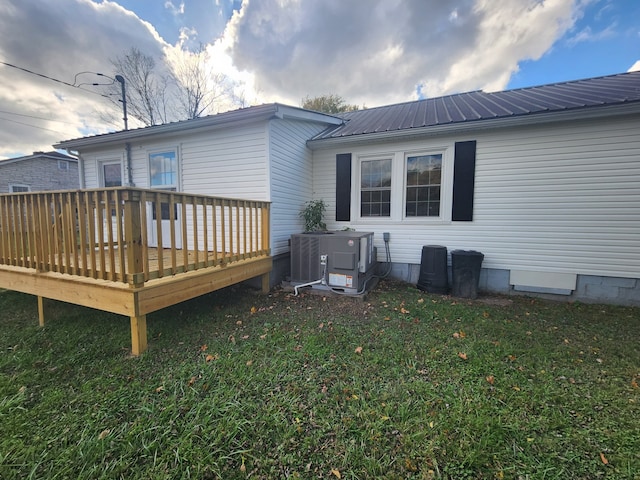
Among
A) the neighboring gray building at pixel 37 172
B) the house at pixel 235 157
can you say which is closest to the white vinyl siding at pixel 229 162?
the house at pixel 235 157

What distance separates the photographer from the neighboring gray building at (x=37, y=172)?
49.1 ft

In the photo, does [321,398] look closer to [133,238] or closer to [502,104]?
[133,238]

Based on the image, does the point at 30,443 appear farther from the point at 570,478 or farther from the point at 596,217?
the point at 596,217

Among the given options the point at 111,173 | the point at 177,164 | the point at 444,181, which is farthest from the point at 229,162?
the point at 444,181

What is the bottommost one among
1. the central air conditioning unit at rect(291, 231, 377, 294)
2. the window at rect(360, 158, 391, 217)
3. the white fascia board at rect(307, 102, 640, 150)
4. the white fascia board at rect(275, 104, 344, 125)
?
the central air conditioning unit at rect(291, 231, 377, 294)

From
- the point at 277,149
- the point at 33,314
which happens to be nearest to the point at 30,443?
the point at 33,314

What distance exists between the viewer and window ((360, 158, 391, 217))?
18.3ft

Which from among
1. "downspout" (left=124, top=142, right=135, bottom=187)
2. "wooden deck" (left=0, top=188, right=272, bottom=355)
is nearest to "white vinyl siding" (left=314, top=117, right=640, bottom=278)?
"wooden deck" (left=0, top=188, right=272, bottom=355)

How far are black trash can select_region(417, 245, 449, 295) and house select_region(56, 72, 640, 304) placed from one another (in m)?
0.43

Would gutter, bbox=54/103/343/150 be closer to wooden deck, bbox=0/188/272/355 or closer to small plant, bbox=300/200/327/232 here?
wooden deck, bbox=0/188/272/355

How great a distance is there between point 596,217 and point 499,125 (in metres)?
2.18

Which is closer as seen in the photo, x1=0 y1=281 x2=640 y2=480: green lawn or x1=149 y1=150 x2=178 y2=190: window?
x1=0 y1=281 x2=640 y2=480: green lawn

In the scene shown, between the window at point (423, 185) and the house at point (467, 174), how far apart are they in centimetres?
3

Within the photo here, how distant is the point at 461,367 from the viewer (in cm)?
246
